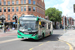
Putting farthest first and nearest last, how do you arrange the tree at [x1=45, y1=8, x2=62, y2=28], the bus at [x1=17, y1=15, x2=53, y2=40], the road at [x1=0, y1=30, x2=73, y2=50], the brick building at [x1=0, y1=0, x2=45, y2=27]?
the tree at [x1=45, y1=8, x2=62, y2=28] → the brick building at [x1=0, y1=0, x2=45, y2=27] → the bus at [x1=17, y1=15, x2=53, y2=40] → the road at [x1=0, y1=30, x2=73, y2=50]

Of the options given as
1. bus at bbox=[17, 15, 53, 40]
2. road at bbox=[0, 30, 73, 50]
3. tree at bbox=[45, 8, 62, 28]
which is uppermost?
tree at bbox=[45, 8, 62, 28]

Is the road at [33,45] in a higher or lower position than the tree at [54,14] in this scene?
lower

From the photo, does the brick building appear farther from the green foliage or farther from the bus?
the bus

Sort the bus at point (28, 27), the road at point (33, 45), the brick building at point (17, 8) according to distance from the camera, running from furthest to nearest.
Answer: the brick building at point (17, 8)
the bus at point (28, 27)
the road at point (33, 45)

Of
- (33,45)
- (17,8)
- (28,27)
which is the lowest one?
(33,45)

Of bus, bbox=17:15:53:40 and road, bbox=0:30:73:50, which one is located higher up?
bus, bbox=17:15:53:40

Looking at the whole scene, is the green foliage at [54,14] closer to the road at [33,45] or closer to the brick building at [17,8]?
the brick building at [17,8]

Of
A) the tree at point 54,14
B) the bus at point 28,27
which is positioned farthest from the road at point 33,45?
the tree at point 54,14

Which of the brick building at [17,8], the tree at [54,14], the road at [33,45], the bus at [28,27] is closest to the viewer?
the road at [33,45]

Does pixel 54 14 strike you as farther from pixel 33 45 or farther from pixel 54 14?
pixel 33 45

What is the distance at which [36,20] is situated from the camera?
1371 cm

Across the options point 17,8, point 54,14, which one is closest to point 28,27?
point 17,8

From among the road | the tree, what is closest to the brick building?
the tree

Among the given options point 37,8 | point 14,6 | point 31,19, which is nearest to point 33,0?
point 37,8
